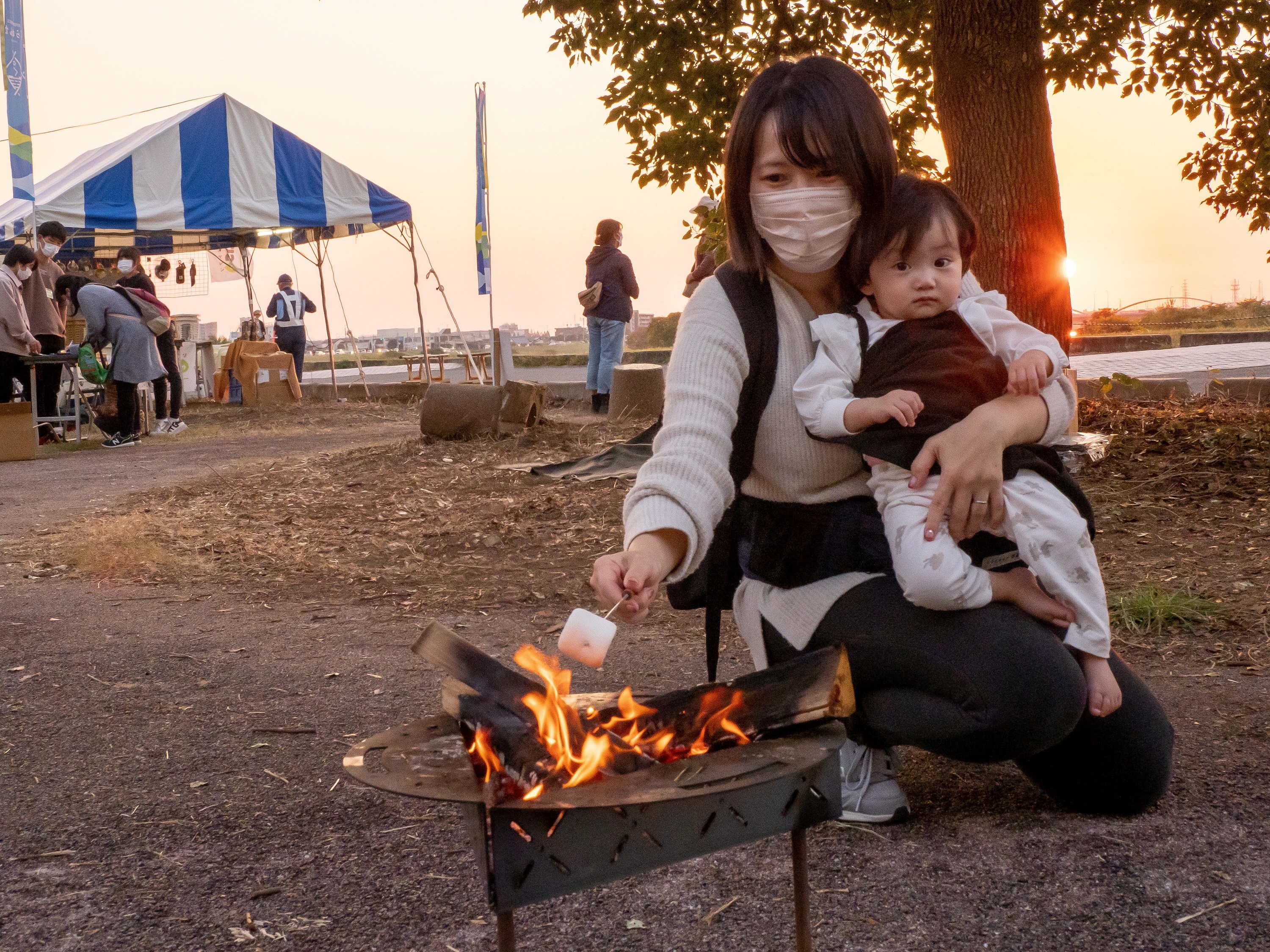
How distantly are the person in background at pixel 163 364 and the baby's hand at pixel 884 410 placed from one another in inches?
402

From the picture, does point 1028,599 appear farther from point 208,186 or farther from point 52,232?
point 208,186

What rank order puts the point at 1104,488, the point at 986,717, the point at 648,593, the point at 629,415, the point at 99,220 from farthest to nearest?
the point at 99,220
the point at 629,415
the point at 1104,488
the point at 986,717
the point at 648,593

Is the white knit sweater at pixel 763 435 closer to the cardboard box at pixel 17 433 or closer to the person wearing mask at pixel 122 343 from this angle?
the cardboard box at pixel 17 433

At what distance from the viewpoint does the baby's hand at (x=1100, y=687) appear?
2.13m

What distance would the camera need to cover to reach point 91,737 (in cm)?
306

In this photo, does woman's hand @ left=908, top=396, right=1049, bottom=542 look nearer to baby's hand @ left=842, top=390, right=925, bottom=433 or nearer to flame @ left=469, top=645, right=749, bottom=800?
baby's hand @ left=842, top=390, right=925, bottom=433

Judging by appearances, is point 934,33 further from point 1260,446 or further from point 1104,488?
point 1260,446

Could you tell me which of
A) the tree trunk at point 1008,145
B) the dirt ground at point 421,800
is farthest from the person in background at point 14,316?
the tree trunk at point 1008,145

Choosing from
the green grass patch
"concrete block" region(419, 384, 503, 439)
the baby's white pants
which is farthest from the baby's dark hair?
"concrete block" region(419, 384, 503, 439)

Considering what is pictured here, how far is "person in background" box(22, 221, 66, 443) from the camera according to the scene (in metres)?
10.3

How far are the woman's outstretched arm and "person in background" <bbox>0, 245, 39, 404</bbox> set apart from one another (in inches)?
381

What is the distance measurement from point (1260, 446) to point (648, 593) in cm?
573

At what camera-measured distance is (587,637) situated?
152 centimetres

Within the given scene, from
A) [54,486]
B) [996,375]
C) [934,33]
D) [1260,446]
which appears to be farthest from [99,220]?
[996,375]
